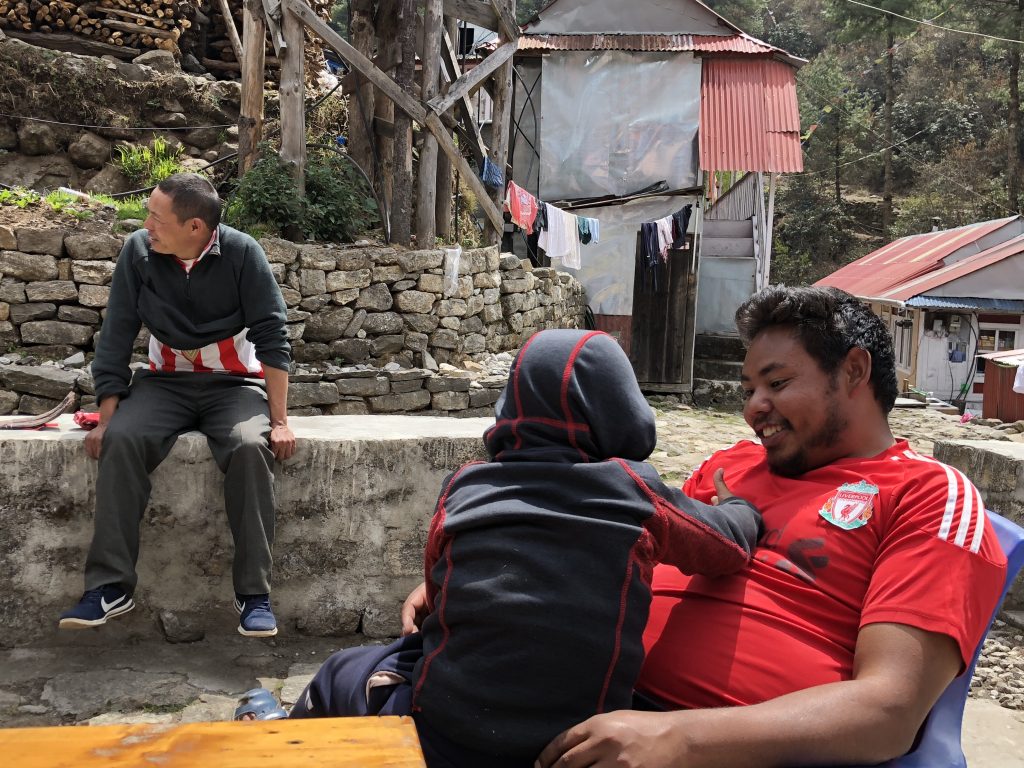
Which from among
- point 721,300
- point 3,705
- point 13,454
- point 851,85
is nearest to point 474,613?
point 3,705

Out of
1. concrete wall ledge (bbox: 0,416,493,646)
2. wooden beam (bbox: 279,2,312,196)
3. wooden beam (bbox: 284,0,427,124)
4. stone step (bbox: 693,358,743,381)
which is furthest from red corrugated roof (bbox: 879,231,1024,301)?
concrete wall ledge (bbox: 0,416,493,646)

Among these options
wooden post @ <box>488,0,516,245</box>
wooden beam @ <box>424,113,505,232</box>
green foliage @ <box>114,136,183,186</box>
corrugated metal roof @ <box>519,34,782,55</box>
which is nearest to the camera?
wooden beam @ <box>424,113,505,232</box>

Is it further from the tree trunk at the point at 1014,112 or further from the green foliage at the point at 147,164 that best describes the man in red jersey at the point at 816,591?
the tree trunk at the point at 1014,112

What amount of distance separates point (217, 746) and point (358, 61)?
744cm

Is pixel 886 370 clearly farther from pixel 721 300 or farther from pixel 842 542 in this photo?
pixel 721 300

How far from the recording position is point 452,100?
27.4 ft

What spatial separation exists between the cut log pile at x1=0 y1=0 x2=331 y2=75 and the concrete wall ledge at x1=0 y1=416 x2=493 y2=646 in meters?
9.52

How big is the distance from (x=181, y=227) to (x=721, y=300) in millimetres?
12720

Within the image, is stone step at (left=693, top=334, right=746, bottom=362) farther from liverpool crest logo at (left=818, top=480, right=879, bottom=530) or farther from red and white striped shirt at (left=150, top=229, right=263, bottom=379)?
liverpool crest logo at (left=818, top=480, right=879, bottom=530)

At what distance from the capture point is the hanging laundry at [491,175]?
376 inches

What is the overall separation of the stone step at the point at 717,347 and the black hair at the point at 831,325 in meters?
12.4

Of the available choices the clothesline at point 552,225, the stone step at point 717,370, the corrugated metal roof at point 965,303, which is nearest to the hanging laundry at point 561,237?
the clothesline at point 552,225

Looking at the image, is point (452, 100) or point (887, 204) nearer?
point (452, 100)

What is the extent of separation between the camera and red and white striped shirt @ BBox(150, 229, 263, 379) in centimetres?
311
